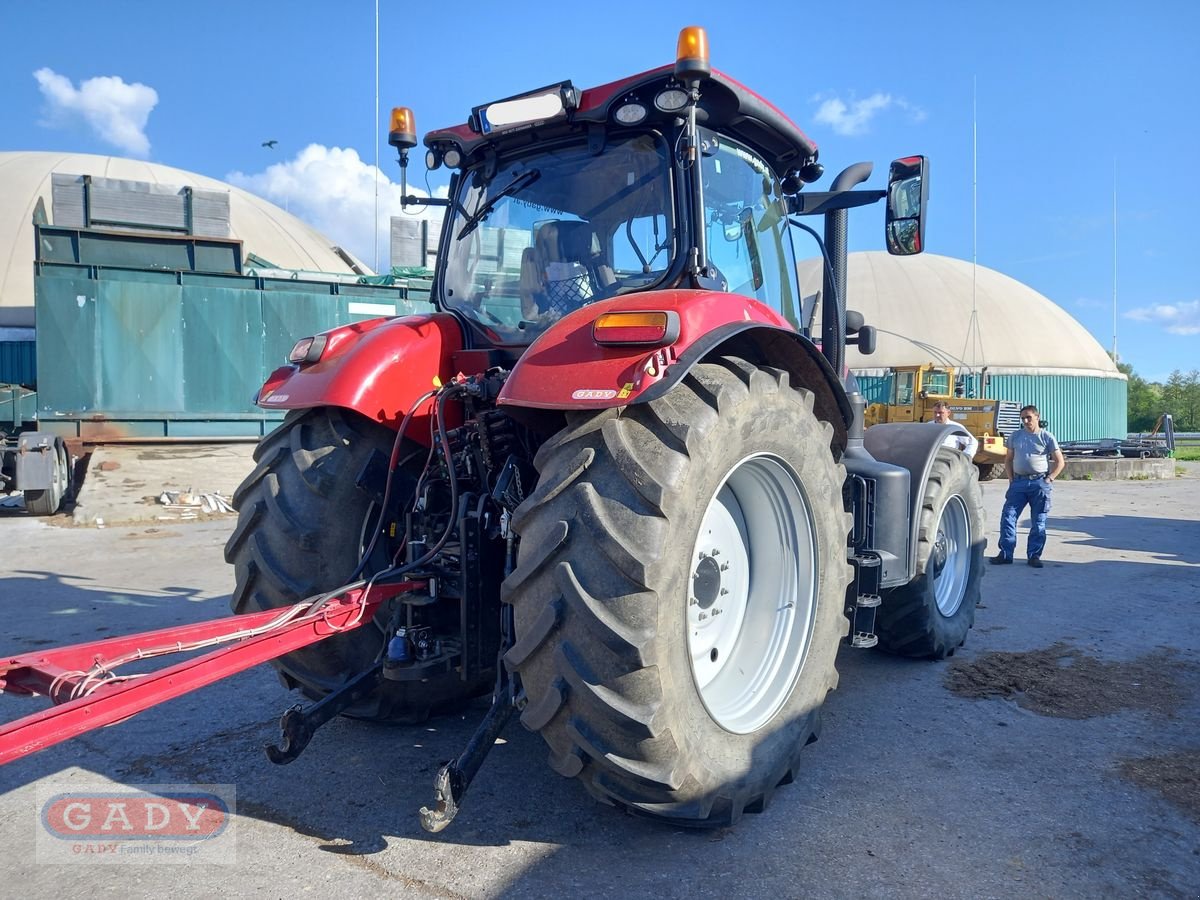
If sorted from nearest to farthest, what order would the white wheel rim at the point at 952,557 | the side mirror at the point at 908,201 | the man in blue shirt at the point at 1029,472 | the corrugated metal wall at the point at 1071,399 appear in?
1. the side mirror at the point at 908,201
2. the white wheel rim at the point at 952,557
3. the man in blue shirt at the point at 1029,472
4. the corrugated metal wall at the point at 1071,399

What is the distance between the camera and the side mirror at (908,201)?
3.85m

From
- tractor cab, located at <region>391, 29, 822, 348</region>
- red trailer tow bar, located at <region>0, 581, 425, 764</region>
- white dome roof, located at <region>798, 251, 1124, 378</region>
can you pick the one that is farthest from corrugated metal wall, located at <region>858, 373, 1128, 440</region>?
red trailer tow bar, located at <region>0, 581, 425, 764</region>

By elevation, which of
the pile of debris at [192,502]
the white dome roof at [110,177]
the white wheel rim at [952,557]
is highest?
the white dome roof at [110,177]

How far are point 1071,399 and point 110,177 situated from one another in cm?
3993

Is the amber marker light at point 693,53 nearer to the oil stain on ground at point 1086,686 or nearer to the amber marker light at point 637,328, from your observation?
the amber marker light at point 637,328

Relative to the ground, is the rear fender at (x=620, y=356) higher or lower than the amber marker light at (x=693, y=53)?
lower

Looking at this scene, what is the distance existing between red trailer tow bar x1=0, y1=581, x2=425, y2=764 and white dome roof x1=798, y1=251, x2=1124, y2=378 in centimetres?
3567

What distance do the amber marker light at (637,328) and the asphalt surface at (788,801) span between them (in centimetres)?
149

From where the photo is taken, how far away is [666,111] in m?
3.02

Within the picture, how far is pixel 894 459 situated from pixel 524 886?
2987 millimetres

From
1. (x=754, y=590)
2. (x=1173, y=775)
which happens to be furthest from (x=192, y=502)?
(x=1173, y=775)

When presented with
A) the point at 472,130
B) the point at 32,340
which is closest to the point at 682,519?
the point at 472,130

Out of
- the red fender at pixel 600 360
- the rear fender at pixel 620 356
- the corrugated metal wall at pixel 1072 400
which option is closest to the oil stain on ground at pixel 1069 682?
the rear fender at pixel 620 356

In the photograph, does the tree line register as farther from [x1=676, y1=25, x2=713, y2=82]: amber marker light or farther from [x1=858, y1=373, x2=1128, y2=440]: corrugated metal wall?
[x1=676, y1=25, x2=713, y2=82]: amber marker light
